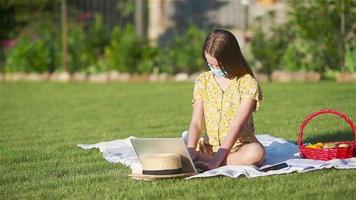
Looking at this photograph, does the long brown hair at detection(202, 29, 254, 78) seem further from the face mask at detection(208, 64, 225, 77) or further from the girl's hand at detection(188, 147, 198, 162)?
the girl's hand at detection(188, 147, 198, 162)

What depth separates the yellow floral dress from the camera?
622 cm

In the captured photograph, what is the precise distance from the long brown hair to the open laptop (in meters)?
0.68

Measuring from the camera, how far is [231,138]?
6.05m

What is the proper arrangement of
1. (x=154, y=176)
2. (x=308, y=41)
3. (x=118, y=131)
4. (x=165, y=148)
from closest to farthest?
(x=154, y=176) → (x=165, y=148) → (x=118, y=131) → (x=308, y=41)

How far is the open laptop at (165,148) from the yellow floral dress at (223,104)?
1.63 ft

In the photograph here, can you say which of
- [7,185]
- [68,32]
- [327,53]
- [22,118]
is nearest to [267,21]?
[327,53]

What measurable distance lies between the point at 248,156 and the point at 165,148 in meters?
0.58

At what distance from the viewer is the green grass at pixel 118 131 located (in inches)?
209

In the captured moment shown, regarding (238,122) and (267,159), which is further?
(267,159)

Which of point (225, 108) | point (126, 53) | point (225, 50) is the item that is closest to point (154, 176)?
point (225, 108)

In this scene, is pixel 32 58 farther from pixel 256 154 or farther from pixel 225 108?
pixel 256 154

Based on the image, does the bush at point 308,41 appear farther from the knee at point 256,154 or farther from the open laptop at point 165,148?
the open laptop at point 165,148

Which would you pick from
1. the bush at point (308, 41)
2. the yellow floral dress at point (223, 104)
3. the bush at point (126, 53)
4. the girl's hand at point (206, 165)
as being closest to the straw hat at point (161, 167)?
the girl's hand at point (206, 165)

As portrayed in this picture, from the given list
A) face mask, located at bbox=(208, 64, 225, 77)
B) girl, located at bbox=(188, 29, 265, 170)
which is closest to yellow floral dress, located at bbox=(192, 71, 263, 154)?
girl, located at bbox=(188, 29, 265, 170)
